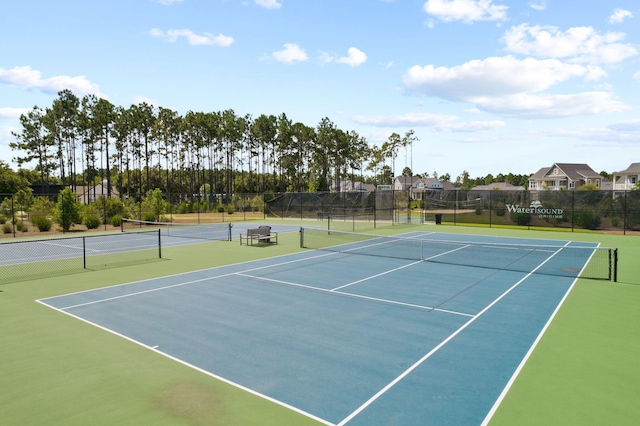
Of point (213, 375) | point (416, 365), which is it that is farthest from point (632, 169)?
point (213, 375)

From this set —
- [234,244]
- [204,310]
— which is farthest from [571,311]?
[234,244]

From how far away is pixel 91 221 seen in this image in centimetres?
3023

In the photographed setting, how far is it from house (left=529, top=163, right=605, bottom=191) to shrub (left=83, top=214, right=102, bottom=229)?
219 feet

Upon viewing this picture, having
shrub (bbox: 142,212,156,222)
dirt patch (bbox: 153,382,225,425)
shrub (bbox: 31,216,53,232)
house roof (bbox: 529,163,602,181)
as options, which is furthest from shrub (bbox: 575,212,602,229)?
house roof (bbox: 529,163,602,181)

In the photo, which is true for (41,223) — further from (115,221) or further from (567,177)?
(567,177)

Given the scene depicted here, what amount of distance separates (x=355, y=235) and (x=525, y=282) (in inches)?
522

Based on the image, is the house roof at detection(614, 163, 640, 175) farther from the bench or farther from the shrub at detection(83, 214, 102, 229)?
the shrub at detection(83, 214, 102, 229)

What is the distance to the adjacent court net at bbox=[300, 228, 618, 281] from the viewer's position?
14.7 meters

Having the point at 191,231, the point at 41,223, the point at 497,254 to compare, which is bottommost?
the point at 497,254

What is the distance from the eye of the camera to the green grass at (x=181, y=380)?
5.22 meters

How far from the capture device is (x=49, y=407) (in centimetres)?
545

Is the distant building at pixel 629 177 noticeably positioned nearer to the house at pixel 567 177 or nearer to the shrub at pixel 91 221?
the house at pixel 567 177

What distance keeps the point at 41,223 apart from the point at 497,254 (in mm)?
28989

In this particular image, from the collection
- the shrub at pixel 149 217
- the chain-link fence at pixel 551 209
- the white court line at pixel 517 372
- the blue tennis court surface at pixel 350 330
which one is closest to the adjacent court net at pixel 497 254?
the blue tennis court surface at pixel 350 330
